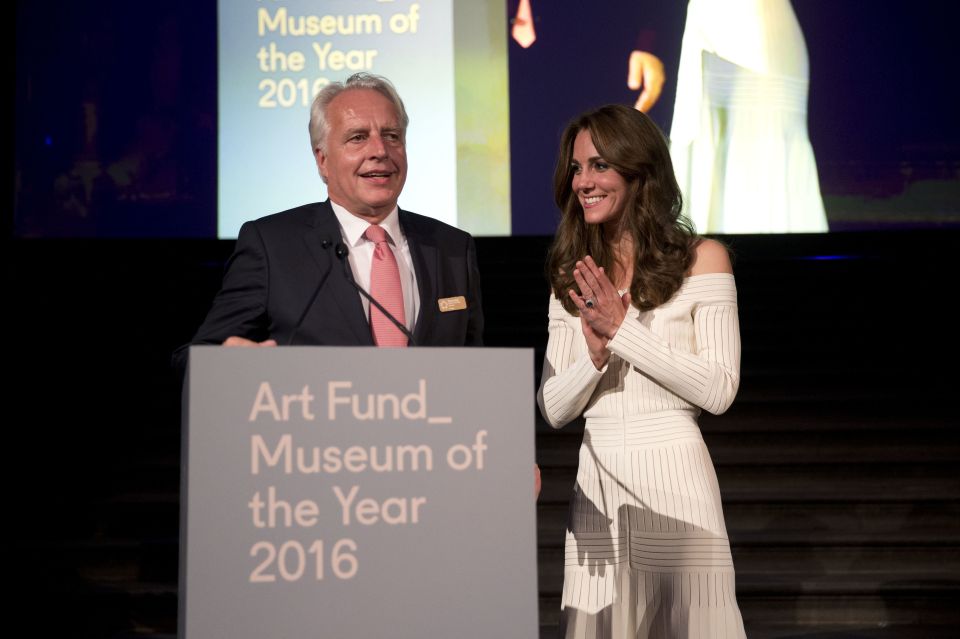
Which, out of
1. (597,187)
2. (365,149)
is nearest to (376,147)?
(365,149)

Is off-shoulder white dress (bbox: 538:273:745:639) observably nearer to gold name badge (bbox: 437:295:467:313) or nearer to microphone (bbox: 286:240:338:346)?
gold name badge (bbox: 437:295:467:313)

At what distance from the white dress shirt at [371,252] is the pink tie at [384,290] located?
0.04 feet

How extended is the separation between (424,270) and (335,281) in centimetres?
18

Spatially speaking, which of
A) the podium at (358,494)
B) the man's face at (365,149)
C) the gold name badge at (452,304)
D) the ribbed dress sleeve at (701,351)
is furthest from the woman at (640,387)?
the podium at (358,494)

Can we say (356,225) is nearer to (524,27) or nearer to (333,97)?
(333,97)

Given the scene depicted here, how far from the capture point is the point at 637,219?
212 centimetres

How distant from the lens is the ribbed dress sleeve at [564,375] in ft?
6.57

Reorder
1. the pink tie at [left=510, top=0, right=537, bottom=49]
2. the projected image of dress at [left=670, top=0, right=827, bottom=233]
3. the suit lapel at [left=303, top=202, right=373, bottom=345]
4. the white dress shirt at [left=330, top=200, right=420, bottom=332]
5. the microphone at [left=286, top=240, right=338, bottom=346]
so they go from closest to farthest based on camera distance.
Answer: the microphone at [left=286, top=240, right=338, bottom=346]
the suit lapel at [left=303, top=202, right=373, bottom=345]
the white dress shirt at [left=330, top=200, right=420, bottom=332]
the projected image of dress at [left=670, top=0, right=827, bottom=233]
the pink tie at [left=510, top=0, right=537, bottom=49]

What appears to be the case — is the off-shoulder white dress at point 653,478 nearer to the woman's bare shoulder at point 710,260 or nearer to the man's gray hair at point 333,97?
the woman's bare shoulder at point 710,260

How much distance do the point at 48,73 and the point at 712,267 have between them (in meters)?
4.82

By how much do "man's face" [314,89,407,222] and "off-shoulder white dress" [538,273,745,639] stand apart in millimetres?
485

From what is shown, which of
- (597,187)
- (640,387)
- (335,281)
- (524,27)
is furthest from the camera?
(524,27)

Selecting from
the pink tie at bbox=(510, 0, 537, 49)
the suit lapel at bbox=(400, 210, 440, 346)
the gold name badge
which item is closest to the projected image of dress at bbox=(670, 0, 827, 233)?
the pink tie at bbox=(510, 0, 537, 49)

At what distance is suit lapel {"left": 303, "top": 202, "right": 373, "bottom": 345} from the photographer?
5.80 feet
